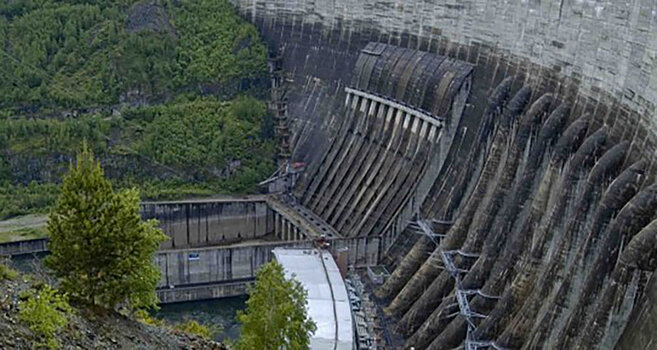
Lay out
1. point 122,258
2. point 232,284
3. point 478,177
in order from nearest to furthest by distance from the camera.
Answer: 1. point 122,258
2. point 478,177
3. point 232,284

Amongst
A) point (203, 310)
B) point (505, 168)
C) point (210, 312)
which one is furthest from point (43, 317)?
point (203, 310)

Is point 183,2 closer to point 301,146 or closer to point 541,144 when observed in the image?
point 301,146

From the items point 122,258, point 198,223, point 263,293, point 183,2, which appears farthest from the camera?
point 183,2

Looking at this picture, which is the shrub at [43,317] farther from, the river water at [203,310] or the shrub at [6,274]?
the river water at [203,310]

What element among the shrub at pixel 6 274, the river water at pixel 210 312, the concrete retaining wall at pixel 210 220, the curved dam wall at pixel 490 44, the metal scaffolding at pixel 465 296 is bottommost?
the river water at pixel 210 312

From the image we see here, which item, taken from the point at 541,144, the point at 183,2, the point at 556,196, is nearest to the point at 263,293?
the point at 556,196

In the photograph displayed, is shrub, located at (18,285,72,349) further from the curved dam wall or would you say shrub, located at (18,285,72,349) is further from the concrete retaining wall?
the concrete retaining wall

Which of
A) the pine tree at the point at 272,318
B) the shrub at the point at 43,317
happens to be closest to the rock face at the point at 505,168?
the pine tree at the point at 272,318
